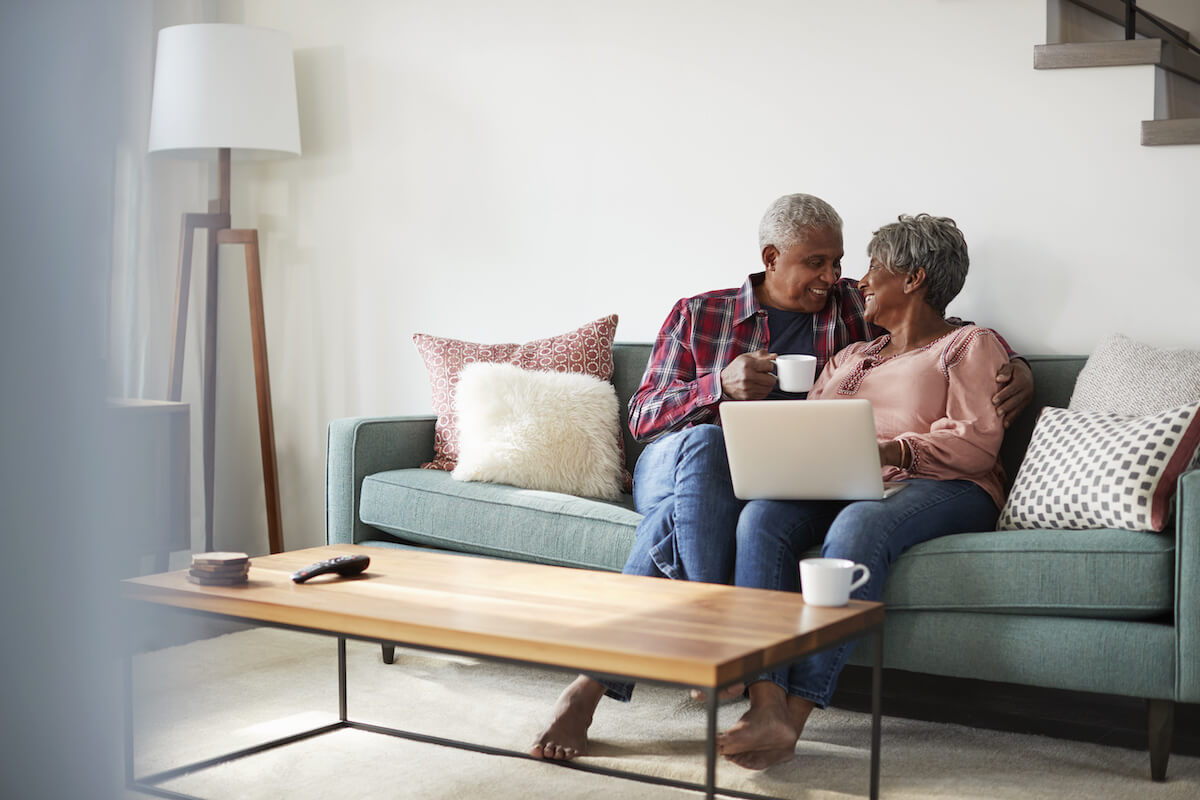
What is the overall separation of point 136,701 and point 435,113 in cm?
362

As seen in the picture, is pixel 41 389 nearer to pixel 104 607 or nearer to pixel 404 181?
pixel 104 607

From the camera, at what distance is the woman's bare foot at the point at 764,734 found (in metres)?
2.11

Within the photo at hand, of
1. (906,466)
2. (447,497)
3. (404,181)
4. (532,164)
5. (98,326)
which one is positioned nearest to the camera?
(98,326)

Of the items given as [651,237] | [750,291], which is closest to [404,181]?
[651,237]

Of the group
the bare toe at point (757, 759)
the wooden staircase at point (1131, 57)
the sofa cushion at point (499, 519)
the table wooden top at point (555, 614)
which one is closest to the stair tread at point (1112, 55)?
the wooden staircase at point (1131, 57)

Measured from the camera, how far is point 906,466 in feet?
8.00

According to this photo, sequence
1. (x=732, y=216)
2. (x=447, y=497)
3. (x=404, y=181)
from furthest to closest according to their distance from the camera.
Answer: (x=404, y=181)
(x=732, y=216)
(x=447, y=497)

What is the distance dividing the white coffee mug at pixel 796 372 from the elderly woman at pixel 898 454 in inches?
8.2

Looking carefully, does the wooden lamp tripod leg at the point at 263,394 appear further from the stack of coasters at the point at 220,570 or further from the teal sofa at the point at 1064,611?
the teal sofa at the point at 1064,611

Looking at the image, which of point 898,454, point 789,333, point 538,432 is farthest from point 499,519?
point 898,454

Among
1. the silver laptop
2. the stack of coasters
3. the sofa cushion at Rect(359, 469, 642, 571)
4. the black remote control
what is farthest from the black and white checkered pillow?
the stack of coasters

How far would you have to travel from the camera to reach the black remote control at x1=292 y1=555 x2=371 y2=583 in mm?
2012

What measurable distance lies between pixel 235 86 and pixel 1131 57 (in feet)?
8.14

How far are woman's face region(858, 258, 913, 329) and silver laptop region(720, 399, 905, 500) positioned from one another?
0.57 m
